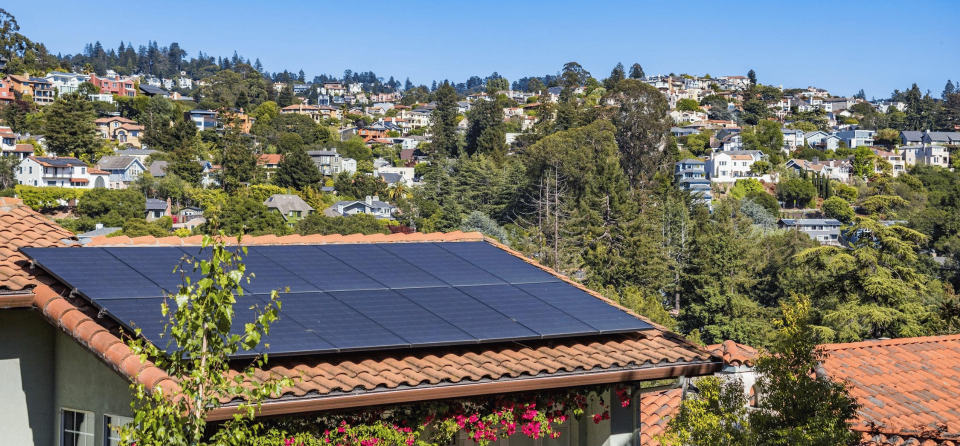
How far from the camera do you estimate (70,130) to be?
105 m

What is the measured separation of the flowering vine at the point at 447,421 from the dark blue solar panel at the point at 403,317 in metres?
0.49

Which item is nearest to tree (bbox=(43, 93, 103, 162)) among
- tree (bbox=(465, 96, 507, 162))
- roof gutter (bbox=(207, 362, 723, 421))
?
tree (bbox=(465, 96, 507, 162))

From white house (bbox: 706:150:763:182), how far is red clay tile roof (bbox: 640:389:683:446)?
121 m

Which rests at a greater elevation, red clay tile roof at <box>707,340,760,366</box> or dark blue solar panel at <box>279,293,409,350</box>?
dark blue solar panel at <box>279,293,409,350</box>

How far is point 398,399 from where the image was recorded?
678 centimetres

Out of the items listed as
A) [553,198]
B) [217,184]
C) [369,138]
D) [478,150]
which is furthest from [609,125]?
[369,138]

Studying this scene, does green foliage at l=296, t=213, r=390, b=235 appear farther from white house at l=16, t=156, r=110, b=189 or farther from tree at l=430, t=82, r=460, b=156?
tree at l=430, t=82, r=460, b=156

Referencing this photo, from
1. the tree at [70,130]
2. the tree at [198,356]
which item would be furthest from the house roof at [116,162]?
the tree at [198,356]

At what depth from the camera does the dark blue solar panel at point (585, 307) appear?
8.19 metres

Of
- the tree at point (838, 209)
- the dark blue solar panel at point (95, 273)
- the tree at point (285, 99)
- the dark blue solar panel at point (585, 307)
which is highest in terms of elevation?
the tree at point (285, 99)

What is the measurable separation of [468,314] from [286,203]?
8400cm

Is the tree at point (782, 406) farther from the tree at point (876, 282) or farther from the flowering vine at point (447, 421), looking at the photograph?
the tree at point (876, 282)

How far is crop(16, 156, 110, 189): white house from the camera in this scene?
9238 centimetres

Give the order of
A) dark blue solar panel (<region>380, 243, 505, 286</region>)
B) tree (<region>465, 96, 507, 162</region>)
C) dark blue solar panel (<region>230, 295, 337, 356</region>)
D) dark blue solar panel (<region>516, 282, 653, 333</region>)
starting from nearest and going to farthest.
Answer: dark blue solar panel (<region>230, 295, 337, 356</region>), dark blue solar panel (<region>516, 282, 653, 333</region>), dark blue solar panel (<region>380, 243, 505, 286</region>), tree (<region>465, 96, 507, 162</region>)
